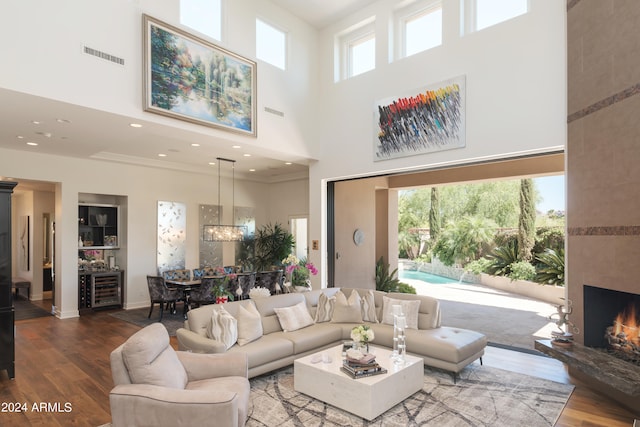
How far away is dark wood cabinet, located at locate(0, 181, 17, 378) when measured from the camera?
4285 millimetres

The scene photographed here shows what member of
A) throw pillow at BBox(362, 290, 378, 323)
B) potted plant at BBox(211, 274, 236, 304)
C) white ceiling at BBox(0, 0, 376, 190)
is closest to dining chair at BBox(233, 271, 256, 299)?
potted plant at BBox(211, 274, 236, 304)

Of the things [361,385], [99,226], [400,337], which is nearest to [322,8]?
[400,337]

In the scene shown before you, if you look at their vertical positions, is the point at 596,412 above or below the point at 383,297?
below

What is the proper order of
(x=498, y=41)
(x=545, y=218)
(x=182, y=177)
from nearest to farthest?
1. (x=498, y=41)
2. (x=182, y=177)
3. (x=545, y=218)

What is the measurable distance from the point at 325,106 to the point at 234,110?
2.23 metres

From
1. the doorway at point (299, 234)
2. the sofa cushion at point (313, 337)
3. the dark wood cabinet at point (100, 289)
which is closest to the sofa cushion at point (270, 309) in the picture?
the sofa cushion at point (313, 337)

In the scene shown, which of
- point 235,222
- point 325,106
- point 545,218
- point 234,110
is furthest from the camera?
point 545,218

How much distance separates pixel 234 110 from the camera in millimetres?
6262

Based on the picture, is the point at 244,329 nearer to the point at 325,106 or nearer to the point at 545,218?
the point at 325,106

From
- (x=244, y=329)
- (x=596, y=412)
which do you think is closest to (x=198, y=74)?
(x=244, y=329)

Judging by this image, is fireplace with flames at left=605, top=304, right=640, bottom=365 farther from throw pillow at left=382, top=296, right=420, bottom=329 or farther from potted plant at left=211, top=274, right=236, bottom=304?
potted plant at left=211, top=274, right=236, bottom=304

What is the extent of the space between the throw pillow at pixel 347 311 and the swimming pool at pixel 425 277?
993 centimetres

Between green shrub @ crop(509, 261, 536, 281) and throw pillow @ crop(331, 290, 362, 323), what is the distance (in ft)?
24.0

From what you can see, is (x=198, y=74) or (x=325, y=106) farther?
(x=325, y=106)
